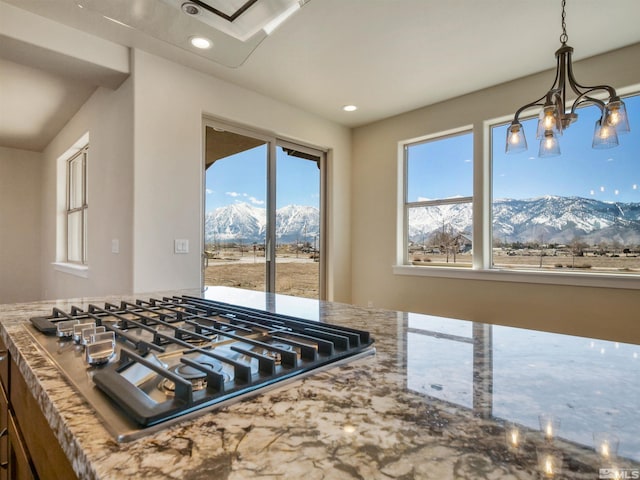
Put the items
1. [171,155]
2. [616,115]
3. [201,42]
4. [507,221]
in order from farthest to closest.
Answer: [507,221], [171,155], [616,115], [201,42]

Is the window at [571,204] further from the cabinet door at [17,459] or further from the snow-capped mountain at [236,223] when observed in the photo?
the cabinet door at [17,459]

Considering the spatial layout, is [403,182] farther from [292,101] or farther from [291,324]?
[291,324]

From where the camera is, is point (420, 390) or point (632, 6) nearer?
point (420, 390)

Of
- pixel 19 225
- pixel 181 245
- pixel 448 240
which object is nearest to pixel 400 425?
pixel 181 245

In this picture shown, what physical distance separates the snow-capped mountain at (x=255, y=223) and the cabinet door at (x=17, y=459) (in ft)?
7.42

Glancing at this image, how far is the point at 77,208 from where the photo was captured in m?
4.21

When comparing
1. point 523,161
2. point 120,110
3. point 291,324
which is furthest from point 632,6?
point 120,110

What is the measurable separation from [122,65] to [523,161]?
3.38 metres

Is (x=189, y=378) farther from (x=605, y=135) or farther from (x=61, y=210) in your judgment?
(x=61, y=210)

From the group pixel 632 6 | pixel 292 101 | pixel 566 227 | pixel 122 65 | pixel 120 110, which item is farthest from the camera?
pixel 292 101

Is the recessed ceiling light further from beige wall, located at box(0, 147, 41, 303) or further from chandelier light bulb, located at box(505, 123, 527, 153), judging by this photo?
beige wall, located at box(0, 147, 41, 303)

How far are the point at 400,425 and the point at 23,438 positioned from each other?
919 mm

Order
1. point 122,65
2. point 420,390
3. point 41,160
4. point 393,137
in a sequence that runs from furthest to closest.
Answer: point 41,160
point 393,137
point 122,65
point 420,390

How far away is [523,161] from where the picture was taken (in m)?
3.21
